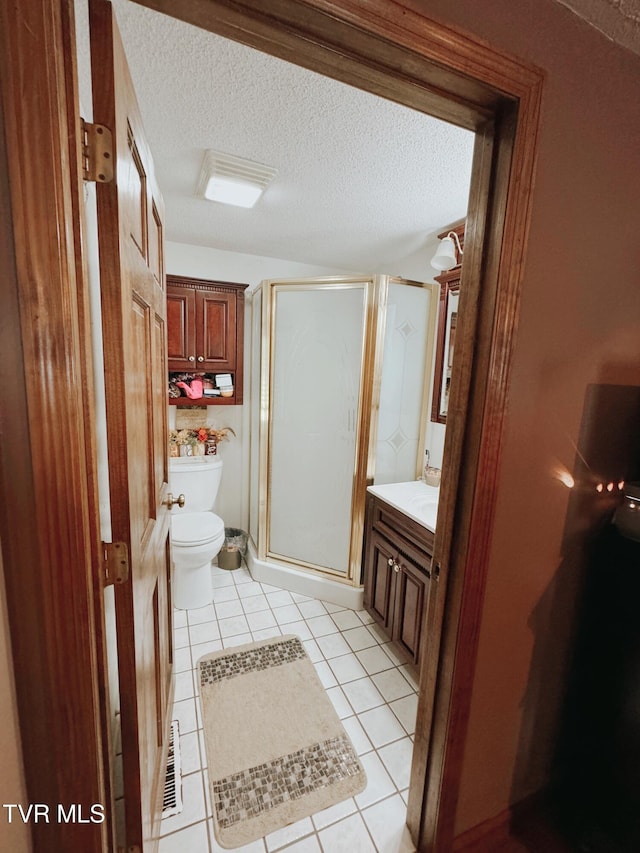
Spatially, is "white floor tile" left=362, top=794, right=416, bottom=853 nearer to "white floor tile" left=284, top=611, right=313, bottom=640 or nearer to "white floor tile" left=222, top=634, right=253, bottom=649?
"white floor tile" left=284, top=611, right=313, bottom=640

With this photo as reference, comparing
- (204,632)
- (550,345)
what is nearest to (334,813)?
(204,632)

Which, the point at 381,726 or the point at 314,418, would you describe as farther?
the point at 314,418

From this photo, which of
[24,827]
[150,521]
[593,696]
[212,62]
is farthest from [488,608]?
[212,62]

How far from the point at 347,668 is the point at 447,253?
85.5 inches

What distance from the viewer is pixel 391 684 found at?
1775 mm

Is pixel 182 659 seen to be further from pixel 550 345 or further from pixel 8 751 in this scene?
pixel 550 345

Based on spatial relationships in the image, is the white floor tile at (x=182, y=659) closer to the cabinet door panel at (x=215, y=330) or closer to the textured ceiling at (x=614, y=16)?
the cabinet door panel at (x=215, y=330)

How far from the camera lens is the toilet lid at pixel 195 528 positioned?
2170 millimetres

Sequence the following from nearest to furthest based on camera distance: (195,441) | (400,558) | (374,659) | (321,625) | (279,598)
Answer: (400,558)
(374,659)
(321,625)
(279,598)
(195,441)

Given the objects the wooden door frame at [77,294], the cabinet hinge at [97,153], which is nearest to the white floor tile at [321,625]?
the wooden door frame at [77,294]

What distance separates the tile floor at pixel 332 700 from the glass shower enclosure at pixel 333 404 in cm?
29

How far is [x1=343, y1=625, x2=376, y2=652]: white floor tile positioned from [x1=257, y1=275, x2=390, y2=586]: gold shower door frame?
27cm

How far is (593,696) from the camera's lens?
1.17 meters

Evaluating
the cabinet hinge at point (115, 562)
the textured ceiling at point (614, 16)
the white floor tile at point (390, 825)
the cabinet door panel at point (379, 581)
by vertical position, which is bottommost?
the white floor tile at point (390, 825)
